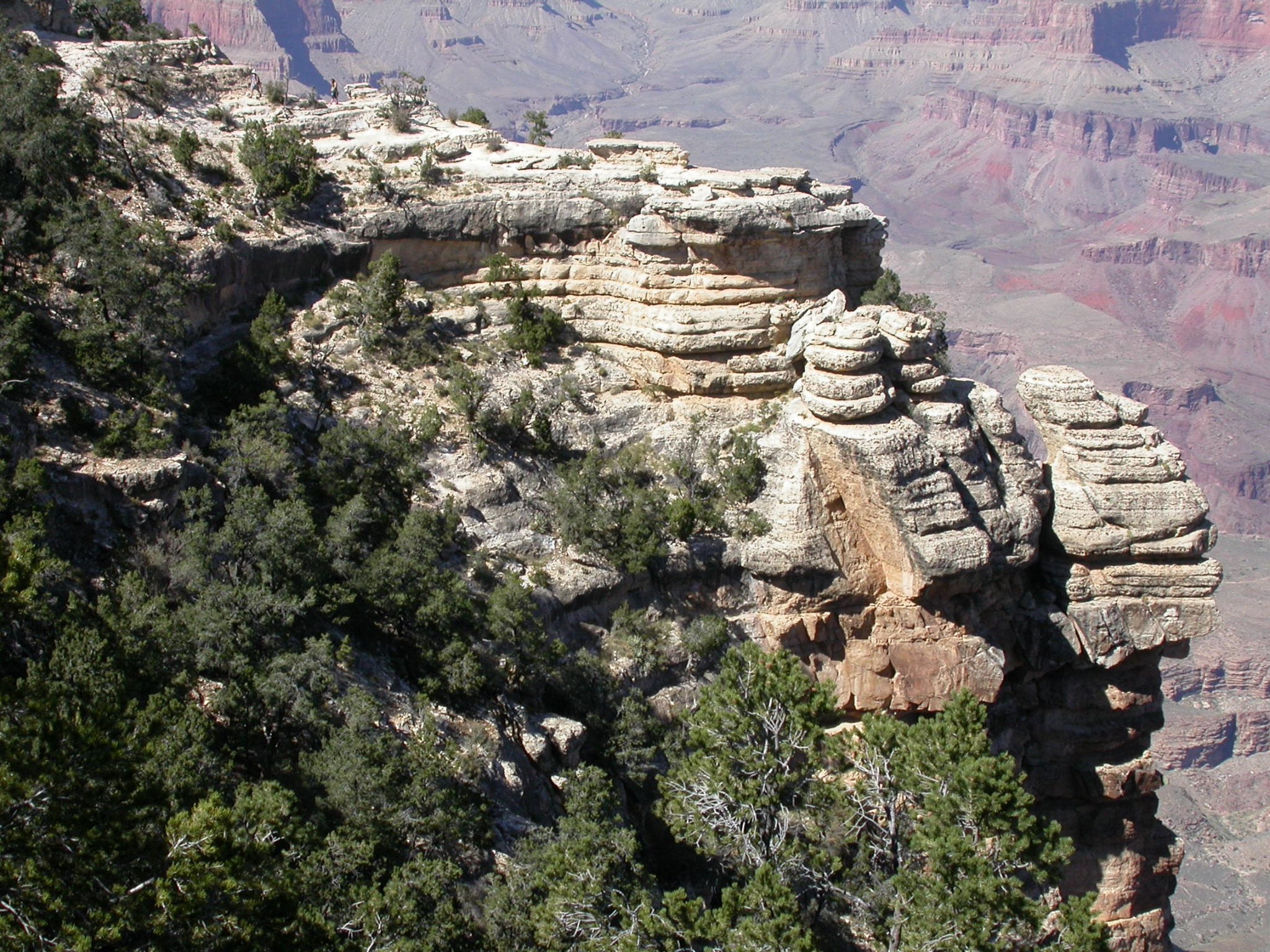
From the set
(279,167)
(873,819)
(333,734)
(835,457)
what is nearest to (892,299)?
(835,457)

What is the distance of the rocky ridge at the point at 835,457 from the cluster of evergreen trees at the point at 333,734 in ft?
7.71

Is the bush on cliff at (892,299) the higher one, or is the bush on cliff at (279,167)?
the bush on cliff at (279,167)

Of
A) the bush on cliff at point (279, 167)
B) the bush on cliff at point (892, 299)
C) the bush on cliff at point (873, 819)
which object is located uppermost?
the bush on cliff at point (279, 167)

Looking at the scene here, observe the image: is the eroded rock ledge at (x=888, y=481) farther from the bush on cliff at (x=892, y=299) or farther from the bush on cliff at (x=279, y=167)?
the bush on cliff at (x=279, y=167)

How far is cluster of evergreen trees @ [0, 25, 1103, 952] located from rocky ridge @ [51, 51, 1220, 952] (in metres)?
2.35

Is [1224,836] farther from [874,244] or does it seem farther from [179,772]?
[179,772]

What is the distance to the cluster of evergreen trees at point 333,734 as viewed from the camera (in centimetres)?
1709

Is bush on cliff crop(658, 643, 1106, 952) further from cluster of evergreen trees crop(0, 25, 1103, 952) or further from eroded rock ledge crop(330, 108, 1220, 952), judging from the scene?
eroded rock ledge crop(330, 108, 1220, 952)

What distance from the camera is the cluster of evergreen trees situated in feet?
56.1

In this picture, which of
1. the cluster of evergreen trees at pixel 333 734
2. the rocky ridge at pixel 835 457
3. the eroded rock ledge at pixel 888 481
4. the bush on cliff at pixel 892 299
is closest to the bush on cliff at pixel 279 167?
the rocky ridge at pixel 835 457

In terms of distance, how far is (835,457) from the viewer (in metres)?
32.7

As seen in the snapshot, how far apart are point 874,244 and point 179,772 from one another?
1180 inches

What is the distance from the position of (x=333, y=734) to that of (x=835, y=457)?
16.9 m

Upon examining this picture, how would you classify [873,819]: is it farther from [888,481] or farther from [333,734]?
[333,734]
